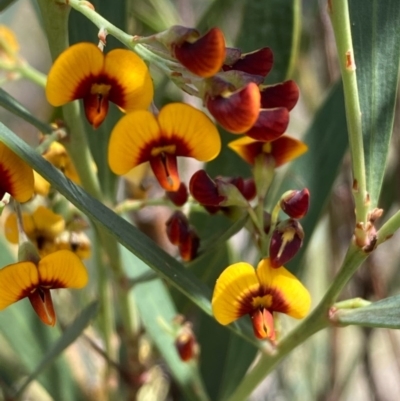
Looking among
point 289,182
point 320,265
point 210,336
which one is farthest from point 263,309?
point 320,265

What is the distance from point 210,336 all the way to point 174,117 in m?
0.56

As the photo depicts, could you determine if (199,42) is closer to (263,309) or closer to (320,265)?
(263,309)

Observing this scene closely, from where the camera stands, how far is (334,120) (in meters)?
0.77

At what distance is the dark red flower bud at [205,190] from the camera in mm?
492

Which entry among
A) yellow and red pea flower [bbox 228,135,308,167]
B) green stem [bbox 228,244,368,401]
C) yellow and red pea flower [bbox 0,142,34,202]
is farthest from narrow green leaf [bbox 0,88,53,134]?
green stem [bbox 228,244,368,401]

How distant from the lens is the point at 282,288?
47 centimetres

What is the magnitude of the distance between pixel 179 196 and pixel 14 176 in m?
0.16

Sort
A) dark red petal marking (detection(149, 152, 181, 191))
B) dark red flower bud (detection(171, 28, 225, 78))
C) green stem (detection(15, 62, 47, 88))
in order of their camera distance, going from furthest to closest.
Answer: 1. green stem (detection(15, 62, 47, 88))
2. dark red petal marking (detection(149, 152, 181, 191))
3. dark red flower bud (detection(171, 28, 225, 78))

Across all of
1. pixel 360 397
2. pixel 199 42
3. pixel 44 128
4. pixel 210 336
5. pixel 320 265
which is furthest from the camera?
pixel 360 397

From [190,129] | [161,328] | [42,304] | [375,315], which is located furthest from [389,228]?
[161,328]

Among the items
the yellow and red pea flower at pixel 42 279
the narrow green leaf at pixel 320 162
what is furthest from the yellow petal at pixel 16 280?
the narrow green leaf at pixel 320 162

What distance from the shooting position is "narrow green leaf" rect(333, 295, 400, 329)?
0.45 metres

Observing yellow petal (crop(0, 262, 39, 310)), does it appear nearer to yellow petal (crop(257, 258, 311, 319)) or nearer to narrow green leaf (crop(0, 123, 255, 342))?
narrow green leaf (crop(0, 123, 255, 342))

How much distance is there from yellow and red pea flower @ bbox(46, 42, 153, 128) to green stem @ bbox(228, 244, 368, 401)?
0.20 m
